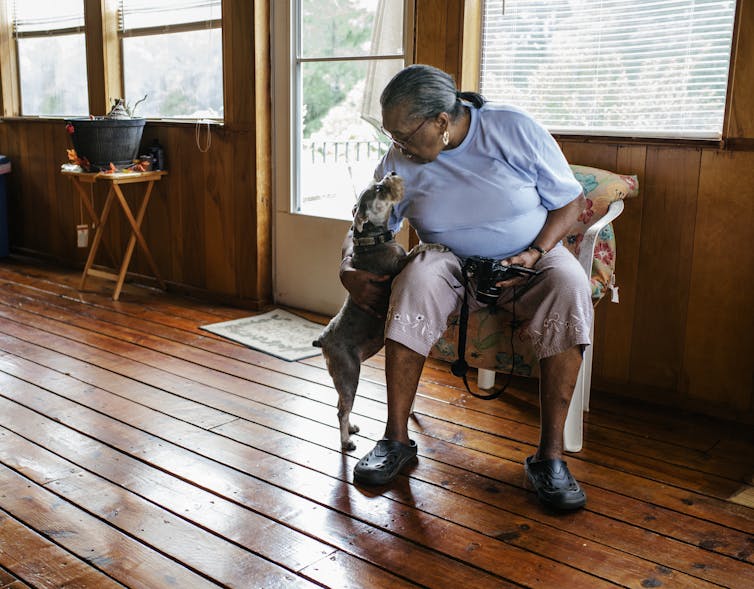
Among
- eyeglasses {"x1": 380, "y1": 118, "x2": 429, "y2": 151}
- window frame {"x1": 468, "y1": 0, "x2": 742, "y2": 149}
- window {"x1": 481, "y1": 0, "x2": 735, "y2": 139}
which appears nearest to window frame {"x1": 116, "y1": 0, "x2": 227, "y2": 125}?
window frame {"x1": 468, "y1": 0, "x2": 742, "y2": 149}

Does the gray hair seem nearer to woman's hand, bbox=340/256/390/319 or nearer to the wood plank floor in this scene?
woman's hand, bbox=340/256/390/319

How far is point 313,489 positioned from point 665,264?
1426 millimetres

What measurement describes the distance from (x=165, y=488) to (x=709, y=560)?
1342 millimetres

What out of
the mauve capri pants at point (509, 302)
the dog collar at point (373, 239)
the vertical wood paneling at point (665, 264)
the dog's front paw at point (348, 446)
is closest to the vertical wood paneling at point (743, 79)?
the vertical wood paneling at point (665, 264)

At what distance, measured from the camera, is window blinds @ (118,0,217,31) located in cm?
410

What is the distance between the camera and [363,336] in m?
2.30

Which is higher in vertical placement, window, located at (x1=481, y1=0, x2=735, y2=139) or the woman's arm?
window, located at (x1=481, y1=0, x2=735, y2=139)

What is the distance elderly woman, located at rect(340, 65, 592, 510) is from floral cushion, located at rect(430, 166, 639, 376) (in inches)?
2.5

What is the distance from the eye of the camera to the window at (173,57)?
4.13 meters

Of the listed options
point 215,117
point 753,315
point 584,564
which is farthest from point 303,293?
point 584,564

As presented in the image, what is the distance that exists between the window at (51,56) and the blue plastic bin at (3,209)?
0.37 metres

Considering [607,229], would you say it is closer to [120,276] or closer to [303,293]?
[303,293]

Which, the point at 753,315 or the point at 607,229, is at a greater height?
the point at 607,229

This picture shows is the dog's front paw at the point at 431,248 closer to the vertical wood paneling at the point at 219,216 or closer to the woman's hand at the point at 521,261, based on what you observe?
the woman's hand at the point at 521,261
